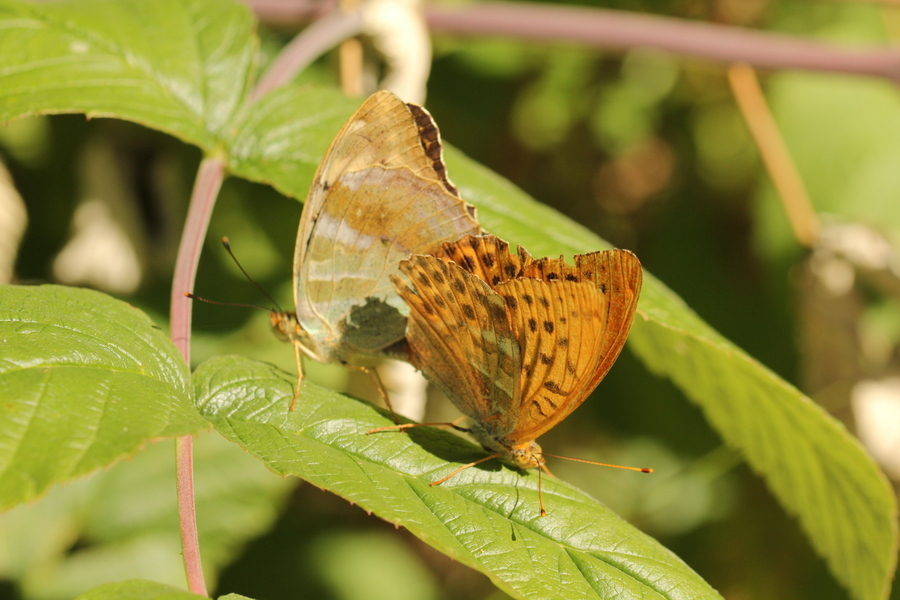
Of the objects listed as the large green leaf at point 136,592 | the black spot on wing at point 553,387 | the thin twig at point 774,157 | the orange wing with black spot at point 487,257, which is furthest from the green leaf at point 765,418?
the thin twig at point 774,157

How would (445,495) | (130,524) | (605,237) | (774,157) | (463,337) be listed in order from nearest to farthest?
(445,495), (463,337), (130,524), (774,157), (605,237)

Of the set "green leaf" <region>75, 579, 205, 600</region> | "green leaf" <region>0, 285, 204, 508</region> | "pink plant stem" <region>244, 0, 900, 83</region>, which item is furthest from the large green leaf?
"pink plant stem" <region>244, 0, 900, 83</region>

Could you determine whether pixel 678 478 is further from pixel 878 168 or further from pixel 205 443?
pixel 205 443

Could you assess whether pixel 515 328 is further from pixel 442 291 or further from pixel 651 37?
pixel 651 37

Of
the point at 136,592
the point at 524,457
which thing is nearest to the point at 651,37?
the point at 524,457

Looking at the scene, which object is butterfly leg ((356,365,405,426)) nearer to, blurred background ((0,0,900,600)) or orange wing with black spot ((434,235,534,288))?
blurred background ((0,0,900,600))

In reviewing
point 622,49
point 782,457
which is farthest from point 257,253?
point 782,457

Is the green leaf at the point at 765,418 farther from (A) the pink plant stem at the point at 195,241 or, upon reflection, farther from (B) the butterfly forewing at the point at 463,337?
(A) the pink plant stem at the point at 195,241
